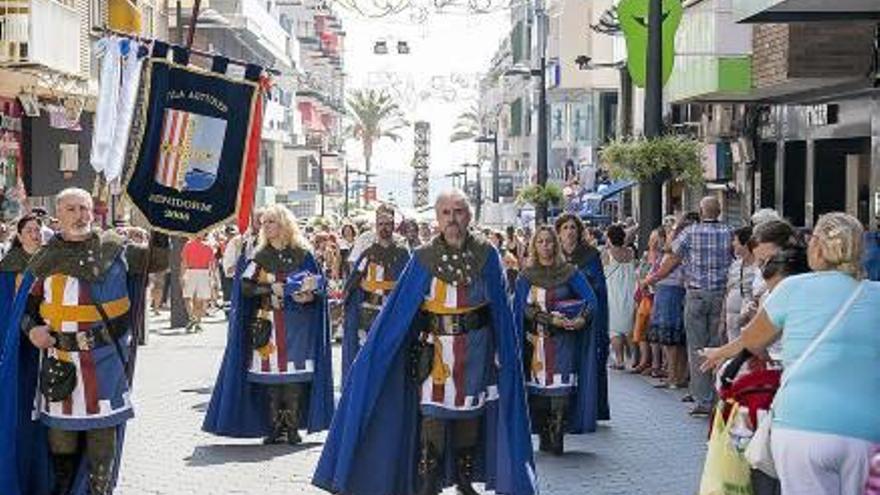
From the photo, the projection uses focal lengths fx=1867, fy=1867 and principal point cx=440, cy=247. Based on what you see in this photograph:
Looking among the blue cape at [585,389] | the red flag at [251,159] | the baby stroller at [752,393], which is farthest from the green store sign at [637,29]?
the baby stroller at [752,393]

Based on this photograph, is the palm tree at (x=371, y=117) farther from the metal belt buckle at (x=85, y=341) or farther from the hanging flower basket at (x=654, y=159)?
the metal belt buckle at (x=85, y=341)

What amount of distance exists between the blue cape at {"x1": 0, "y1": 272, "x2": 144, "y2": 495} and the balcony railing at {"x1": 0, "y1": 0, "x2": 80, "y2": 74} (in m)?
16.8

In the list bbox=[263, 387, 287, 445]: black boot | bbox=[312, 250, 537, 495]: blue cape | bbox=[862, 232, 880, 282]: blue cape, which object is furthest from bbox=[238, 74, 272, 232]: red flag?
bbox=[862, 232, 880, 282]: blue cape

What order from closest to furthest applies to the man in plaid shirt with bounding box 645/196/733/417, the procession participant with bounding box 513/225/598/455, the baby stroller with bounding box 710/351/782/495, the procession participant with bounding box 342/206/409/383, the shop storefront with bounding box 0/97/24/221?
the baby stroller with bounding box 710/351/782/495 < the procession participant with bounding box 513/225/598/455 < the procession participant with bounding box 342/206/409/383 < the man in plaid shirt with bounding box 645/196/733/417 < the shop storefront with bounding box 0/97/24/221

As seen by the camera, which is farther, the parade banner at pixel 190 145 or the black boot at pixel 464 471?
the black boot at pixel 464 471

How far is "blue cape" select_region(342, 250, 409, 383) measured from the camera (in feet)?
49.6

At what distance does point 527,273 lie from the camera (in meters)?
12.9

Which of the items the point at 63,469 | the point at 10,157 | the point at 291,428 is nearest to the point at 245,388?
the point at 291,428

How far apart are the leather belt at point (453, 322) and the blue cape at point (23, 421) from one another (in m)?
1.55

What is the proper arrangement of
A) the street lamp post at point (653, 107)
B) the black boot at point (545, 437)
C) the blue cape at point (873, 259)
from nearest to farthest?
1. the black boot at point (545, 437)
2. the blue cape at point (873, 259)
3. the street lamp post at point (653, 107)

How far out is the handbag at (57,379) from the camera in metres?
9.45

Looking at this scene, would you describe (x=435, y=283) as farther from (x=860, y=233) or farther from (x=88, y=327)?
(x=860, y=233)

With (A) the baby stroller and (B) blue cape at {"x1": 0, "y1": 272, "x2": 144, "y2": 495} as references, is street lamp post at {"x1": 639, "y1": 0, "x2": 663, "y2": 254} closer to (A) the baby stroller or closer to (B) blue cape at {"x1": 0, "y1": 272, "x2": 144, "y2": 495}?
(B) blue cape at {"x1": 0, "y1": 272, "x2": 144, "y2": 495}

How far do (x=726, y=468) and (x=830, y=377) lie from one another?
114 centimetres
